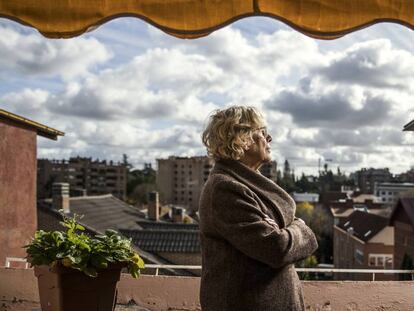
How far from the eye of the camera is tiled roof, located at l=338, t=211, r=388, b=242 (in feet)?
85.1

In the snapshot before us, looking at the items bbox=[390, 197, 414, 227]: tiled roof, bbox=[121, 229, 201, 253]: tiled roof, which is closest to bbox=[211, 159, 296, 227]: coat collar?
bbox=[121, 229, 201, 253]: tiled roof

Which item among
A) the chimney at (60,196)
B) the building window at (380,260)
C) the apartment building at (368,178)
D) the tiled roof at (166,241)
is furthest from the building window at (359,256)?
the apartment building at (368,178)

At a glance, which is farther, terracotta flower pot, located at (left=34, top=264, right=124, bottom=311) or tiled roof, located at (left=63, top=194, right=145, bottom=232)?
tiled roof, located at (left=63, top=194, right=145, bottom=232)

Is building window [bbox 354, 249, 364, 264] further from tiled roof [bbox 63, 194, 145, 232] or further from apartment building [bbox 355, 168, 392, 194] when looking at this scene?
apartment building [bbox 355, 168, 392, 194]

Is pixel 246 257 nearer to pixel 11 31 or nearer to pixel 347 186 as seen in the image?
pixel 11 31

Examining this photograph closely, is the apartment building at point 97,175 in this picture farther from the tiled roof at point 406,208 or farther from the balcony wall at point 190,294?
the balcony wall at point 190,294

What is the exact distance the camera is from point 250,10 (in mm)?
1998

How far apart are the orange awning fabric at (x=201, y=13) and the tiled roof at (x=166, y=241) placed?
9185mm

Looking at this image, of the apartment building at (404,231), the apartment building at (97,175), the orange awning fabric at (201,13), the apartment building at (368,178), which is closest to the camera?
the orange awning fabric at (201,13)

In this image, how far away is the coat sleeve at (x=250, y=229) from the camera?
55.7 inches

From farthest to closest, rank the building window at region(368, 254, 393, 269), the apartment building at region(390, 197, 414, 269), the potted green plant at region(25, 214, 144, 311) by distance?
the building window at region(368, 254, 393, 269) → the apartment building at region(390, 197, 414, 269) → the potted green plant at region(25, 214, 144, 311)

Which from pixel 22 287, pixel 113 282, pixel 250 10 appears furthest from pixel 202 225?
pixel 22 287

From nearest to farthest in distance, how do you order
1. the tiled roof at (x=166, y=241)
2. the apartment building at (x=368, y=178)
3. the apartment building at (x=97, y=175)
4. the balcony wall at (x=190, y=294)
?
the balcony wall at (x=190, y=294) → the tiled roof at (x=166, y=241) → the apartment building at (x=97, y=175) → the apartment building at (x=368, y=178)

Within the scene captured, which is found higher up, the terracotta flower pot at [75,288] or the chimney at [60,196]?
the terracotta flower pot at [75,288]
